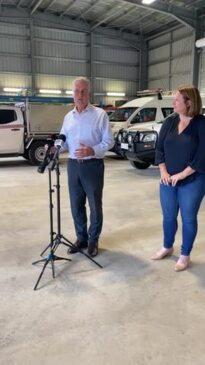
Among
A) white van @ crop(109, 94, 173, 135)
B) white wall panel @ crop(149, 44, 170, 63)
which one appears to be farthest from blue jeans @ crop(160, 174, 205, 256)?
white wall panel @ crop(149, 44, 170, 63)

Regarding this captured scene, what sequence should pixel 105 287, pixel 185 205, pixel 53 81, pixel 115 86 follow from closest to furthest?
pixel 105 287, pixel 185 205, pixel 53 81, pixel 115 86

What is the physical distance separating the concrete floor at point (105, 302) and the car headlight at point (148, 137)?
3504 mm

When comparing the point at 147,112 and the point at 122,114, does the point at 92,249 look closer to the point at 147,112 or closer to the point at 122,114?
the point at 147,112

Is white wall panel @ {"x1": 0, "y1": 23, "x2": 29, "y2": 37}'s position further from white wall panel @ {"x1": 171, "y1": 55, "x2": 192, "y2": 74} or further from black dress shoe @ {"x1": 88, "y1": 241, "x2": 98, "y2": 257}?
black dress shoe @ {"x1": 88, "y1": 241, "x2": 98, "y2": 257}

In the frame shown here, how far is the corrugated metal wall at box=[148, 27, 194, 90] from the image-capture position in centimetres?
1598

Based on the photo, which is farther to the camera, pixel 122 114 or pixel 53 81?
pixel 53 81

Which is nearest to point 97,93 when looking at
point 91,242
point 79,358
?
point 91,242

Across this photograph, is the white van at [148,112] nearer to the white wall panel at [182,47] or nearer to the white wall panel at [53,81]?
the white wall panel at [182,47]

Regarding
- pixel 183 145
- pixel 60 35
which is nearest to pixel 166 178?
pixel 183 145

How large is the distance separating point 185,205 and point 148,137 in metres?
4.97

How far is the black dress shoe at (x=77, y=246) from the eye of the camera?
3.36 meters

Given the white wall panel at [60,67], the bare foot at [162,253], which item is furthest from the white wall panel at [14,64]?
the bare foot at [162,253]

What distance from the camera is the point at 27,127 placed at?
9188mm

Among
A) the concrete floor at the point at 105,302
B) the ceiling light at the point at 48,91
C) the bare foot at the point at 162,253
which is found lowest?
the concrete floor at the point at 105,302
